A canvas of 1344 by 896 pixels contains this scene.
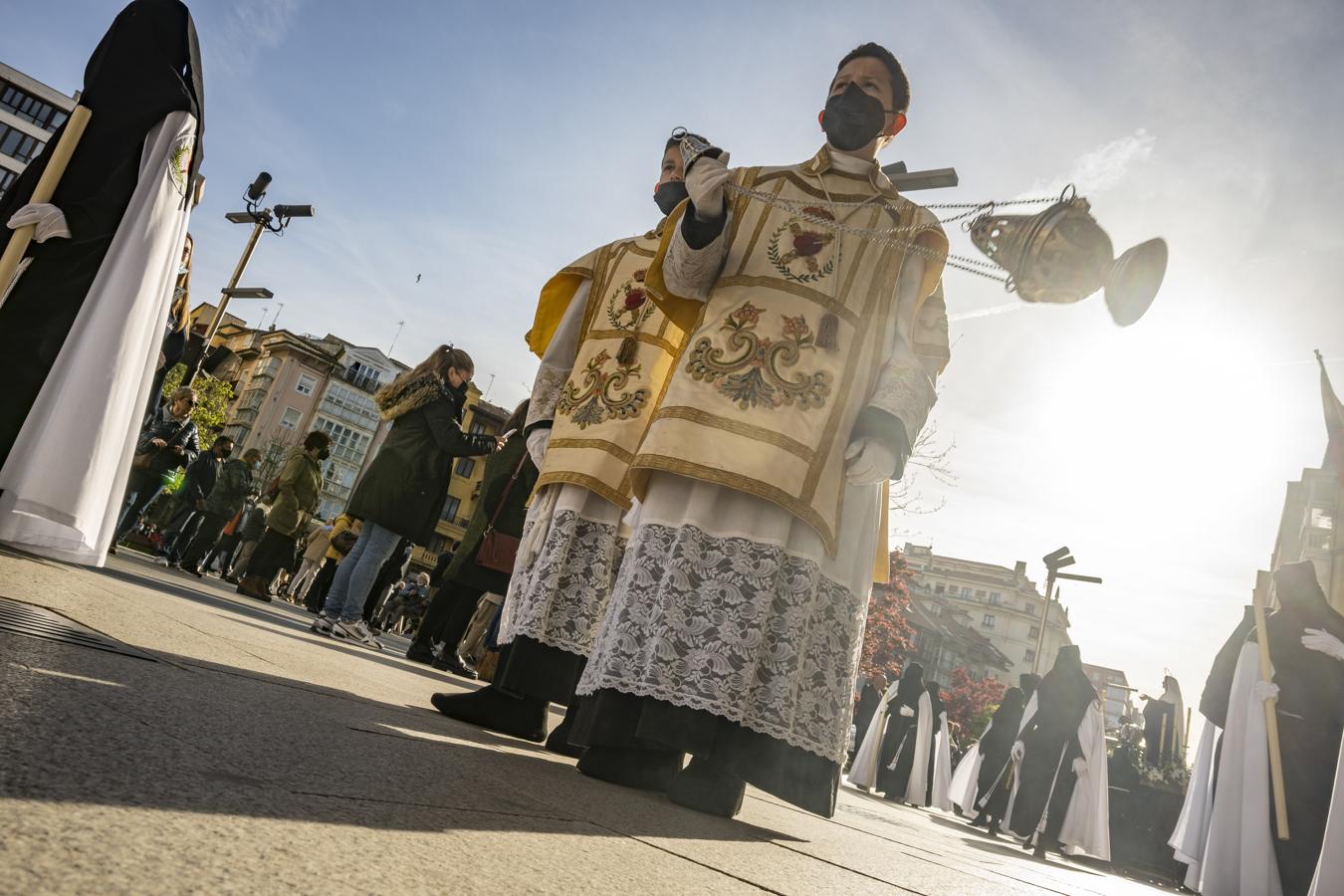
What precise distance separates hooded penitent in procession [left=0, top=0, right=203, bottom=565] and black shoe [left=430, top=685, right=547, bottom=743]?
48.4 inches

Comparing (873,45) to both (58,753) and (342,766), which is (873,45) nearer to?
(342,766)

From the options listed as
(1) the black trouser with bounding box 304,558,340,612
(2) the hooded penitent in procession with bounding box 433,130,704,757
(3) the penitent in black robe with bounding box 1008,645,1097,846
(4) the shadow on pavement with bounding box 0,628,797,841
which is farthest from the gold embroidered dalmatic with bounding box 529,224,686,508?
(3) the penitent in black robe with bounding box 1008,645,1097,846

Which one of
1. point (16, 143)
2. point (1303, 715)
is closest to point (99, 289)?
point (1303, 715)

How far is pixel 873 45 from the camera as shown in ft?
10.7

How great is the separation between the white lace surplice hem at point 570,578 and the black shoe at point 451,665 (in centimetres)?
372

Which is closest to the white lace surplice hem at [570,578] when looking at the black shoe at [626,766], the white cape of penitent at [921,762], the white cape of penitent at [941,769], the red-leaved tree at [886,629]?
the black shoe at [626,766]

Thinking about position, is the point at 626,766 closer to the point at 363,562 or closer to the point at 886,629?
the point at 363,562

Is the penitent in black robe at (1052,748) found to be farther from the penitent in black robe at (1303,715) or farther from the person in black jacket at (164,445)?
the person in black jacket at (164,445)

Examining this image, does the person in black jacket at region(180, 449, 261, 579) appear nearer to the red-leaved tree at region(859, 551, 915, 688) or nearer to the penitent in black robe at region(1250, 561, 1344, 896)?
the penitent in black robe at region(1250, 561, 1344, 896)

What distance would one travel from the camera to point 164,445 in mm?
7238

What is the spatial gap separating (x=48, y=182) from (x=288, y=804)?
2.45 meters

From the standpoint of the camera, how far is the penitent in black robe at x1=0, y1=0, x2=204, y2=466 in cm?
242

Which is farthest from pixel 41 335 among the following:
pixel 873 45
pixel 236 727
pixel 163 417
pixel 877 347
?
pixel 163 417

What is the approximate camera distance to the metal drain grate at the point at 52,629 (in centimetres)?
155
